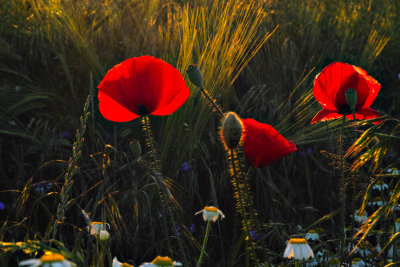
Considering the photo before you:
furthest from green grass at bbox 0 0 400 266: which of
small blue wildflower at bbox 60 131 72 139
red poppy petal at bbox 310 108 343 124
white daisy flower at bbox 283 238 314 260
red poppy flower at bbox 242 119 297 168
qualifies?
white daisy flower at bbox 283 238 314 260

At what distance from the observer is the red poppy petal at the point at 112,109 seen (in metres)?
1.02

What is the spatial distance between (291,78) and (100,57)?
0.63 m

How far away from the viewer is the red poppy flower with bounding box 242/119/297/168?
0.89 m

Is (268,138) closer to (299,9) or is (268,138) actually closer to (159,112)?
(159,112)

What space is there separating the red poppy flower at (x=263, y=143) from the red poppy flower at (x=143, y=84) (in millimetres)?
146

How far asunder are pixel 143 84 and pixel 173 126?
337 mm

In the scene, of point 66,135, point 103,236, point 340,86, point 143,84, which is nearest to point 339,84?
point 340,86

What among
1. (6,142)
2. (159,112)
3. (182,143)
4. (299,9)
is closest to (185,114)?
(182,143)

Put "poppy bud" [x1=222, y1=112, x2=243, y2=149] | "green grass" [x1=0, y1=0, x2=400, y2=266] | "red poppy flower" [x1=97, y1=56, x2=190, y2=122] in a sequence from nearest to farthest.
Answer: "poppy bud" [x1=222, y1=112, x2=243, y2=149] < "red poppy flower" [x1=97, y1=56, x2=190, y2=122] < "green grass" [x1=0, y1=0, x2=400, y2=266]

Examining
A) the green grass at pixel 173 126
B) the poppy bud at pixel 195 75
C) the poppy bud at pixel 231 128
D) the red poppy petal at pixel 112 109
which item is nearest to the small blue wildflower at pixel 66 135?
the green grass at pixel 173 126

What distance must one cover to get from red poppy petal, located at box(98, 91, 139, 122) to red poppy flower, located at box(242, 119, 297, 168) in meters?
0.24

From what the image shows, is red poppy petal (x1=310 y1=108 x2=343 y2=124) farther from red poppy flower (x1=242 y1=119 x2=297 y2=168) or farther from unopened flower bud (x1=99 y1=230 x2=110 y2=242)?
unopened flower bud (x1=99 y1=230 x2=110 y2=242)

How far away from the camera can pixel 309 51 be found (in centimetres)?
186

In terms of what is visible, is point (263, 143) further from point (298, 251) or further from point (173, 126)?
point (173, 126)
